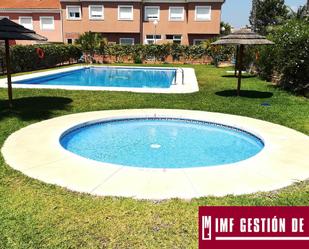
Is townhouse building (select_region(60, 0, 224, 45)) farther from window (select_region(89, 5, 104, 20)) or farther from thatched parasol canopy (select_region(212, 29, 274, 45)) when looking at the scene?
thatched parasol canopy (select_region(212, 29, 274, 45))

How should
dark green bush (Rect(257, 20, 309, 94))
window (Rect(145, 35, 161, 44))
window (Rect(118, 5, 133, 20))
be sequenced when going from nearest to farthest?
dark green bush (Rect(257, 20, 309, 94))
window (Rect(118, 5, 133, 20))
window (Rect(145, 35, 161, 44))

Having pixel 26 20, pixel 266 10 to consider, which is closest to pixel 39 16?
pixel 26 20

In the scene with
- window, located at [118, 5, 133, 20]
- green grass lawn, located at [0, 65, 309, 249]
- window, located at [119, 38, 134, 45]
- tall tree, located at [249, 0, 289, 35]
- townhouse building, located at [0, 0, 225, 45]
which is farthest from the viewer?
tall tree, located at [249, 0, 289, 35]

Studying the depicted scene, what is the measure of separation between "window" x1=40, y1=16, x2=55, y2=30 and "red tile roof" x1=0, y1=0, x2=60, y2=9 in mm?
1322

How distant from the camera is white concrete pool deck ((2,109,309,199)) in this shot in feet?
20.0

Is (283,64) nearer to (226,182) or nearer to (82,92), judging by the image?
(82,92)

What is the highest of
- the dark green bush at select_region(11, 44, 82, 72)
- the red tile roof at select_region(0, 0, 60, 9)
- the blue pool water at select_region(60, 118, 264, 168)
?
the red tile roof at select_region(0, 0, 60, 9)

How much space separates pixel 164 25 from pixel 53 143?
35822 millimetres

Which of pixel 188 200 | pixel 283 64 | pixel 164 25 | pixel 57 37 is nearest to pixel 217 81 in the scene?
pixel 283 64

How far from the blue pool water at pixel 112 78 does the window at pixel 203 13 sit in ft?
41.5

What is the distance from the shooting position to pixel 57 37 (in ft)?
146

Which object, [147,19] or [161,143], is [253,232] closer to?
[161,143]

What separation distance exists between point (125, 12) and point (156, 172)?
37.6 m

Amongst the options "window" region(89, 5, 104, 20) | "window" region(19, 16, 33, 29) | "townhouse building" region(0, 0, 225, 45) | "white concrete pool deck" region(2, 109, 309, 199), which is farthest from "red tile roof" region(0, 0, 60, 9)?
"white concrete pool deck" region(2, 109, 309, 199)
